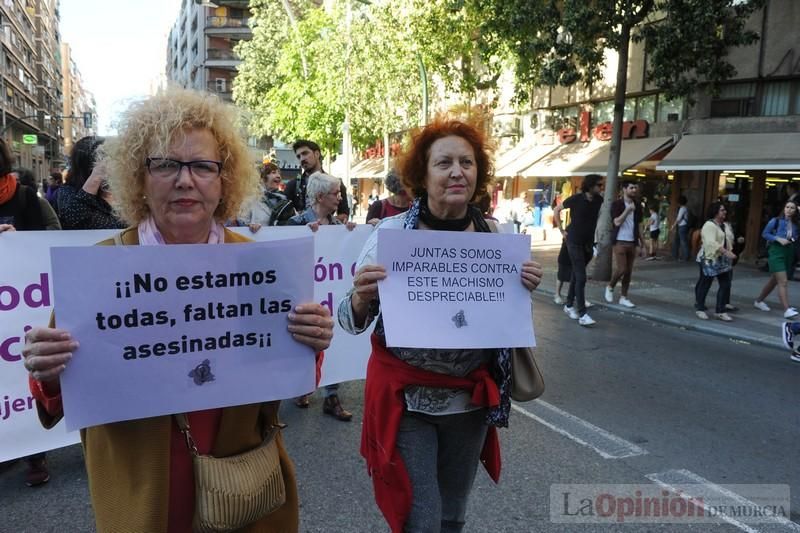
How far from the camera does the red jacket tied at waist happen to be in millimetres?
2070

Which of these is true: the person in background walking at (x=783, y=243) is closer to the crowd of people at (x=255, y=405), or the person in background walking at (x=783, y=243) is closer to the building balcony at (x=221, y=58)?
the crowd of people at (x=255, y=405)

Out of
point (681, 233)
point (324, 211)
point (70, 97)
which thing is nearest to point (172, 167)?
point (324, 211)

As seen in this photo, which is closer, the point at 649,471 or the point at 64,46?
the point at 649,471

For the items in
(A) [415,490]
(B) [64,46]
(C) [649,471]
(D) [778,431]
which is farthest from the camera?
(B) [64,46]

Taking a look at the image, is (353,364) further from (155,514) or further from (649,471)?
(155,514)

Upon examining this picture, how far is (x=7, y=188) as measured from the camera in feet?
11.8

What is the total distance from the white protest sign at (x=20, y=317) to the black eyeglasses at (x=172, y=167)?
2271mm

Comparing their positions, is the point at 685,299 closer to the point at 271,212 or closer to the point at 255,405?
the point at 271,212

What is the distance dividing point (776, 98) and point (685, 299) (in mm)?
7396

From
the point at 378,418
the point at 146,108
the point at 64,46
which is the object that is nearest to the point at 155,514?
the point at 378,418

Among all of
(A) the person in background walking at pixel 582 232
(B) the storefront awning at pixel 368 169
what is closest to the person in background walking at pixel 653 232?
(A) the person in background walking at pixel 582 232

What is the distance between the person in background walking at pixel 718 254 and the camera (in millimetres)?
8320

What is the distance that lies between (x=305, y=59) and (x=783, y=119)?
754 inches

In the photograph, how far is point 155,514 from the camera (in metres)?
1.50
